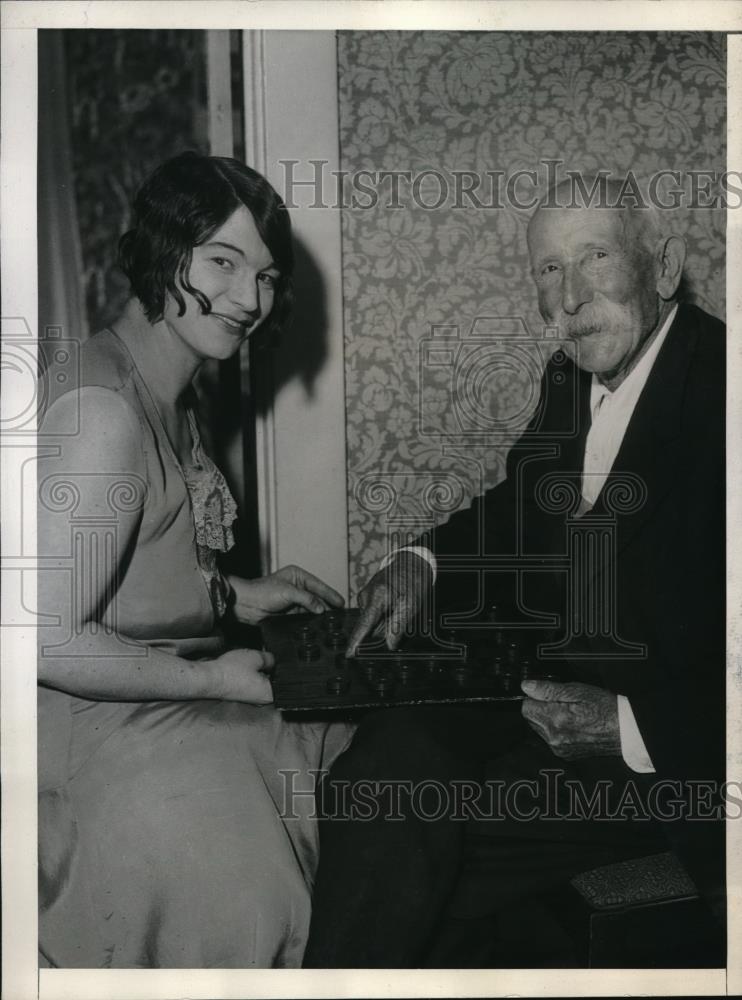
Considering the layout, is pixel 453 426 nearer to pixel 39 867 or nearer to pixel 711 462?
pixel 711 462

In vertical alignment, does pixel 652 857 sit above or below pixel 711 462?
below

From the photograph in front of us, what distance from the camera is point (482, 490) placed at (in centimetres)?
202

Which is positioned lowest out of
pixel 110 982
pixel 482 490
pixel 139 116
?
pixel 110 982

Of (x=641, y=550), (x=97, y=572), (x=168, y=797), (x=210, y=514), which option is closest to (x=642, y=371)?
(x=641, y=550)

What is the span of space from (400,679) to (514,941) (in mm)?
616

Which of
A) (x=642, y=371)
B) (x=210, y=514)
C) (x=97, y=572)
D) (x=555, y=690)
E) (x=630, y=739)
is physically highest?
(x=642, y=371)

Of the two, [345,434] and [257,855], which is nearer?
[257,855]

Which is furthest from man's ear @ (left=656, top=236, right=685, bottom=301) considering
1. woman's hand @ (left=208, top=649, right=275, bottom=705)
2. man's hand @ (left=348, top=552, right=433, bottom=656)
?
woman's hand @ (left=208, top=649, right=275, bottom=705)

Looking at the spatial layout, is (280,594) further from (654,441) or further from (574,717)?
(654,441)

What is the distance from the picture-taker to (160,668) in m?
1.92

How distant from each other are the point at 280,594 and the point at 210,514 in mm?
240

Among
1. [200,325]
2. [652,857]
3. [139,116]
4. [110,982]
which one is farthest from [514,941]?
[139,116]

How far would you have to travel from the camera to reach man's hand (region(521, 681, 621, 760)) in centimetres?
194

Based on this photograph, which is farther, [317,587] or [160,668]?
[317,587]
